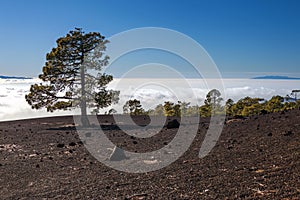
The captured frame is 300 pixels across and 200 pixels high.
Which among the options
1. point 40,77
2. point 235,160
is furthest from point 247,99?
point 235,160

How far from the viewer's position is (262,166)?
9.32 meters

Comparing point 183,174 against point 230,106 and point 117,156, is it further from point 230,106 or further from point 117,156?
point 230,106

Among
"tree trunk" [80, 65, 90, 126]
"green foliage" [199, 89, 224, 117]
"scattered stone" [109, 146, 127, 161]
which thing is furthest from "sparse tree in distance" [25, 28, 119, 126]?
"green foliage" [199, 89, 224, 117]

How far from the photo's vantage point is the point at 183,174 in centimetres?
970

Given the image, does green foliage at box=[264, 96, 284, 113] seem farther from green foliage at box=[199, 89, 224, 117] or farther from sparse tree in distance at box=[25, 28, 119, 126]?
sparse tree in distance at box=[25, 28, 119, 126]

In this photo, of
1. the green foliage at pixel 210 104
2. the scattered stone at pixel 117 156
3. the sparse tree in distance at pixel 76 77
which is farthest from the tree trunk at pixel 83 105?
the green foliage at pixel 210 104

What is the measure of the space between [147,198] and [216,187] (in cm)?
186

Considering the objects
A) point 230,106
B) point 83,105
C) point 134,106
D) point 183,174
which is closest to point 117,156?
point 183,174

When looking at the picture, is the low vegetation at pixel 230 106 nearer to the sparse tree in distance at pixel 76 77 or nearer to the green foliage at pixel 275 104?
the green foliage at pixel 275 104

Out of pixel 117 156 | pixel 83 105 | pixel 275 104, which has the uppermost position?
→ pixel 275 104

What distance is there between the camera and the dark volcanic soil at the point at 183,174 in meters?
7.76

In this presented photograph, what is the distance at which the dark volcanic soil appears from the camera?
7758 mm

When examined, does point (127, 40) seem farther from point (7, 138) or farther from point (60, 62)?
point (60, 62)

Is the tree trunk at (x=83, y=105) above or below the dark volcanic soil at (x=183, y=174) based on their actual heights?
above
